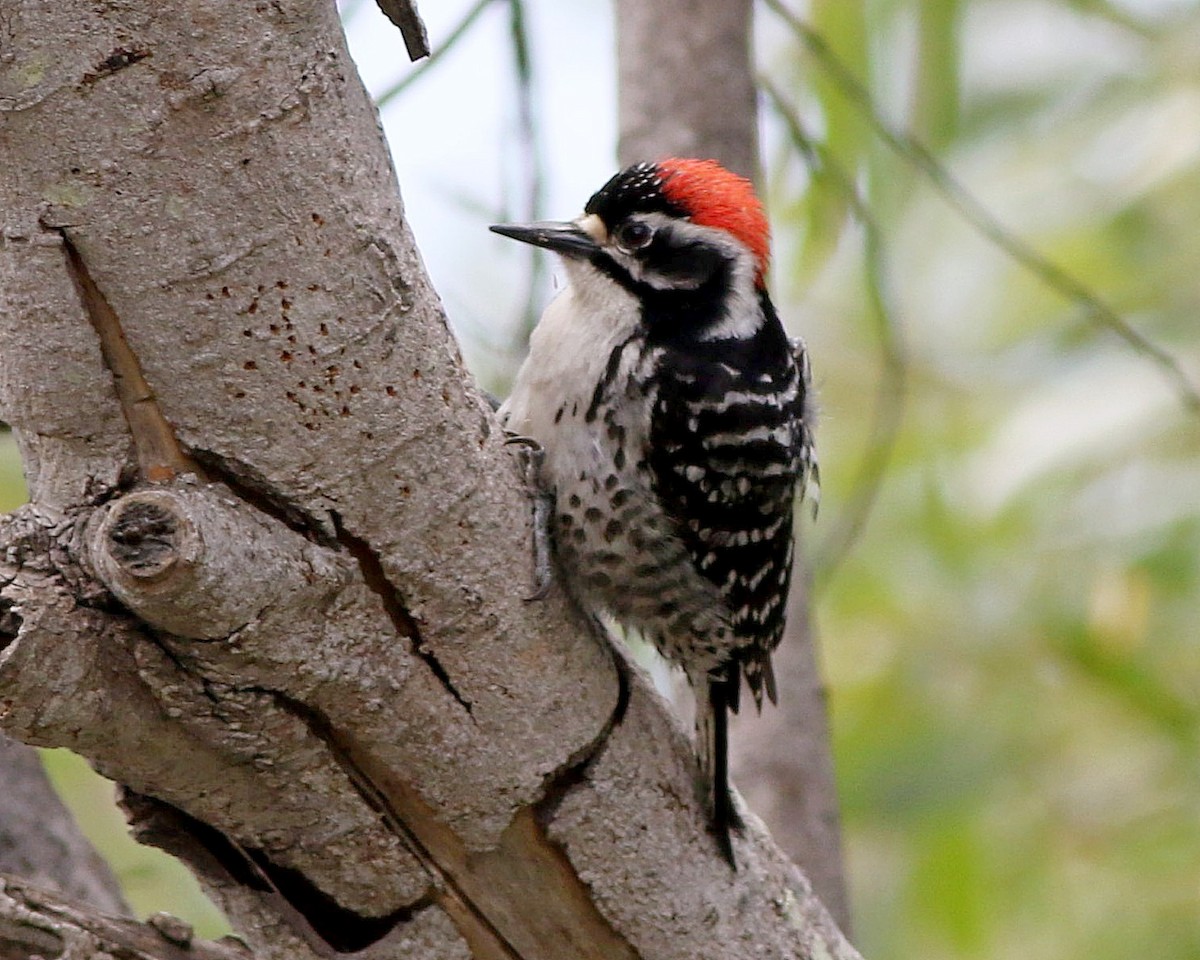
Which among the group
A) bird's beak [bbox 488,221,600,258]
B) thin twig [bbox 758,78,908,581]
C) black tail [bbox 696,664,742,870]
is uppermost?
thin twig [bbox 758,78,908,581]

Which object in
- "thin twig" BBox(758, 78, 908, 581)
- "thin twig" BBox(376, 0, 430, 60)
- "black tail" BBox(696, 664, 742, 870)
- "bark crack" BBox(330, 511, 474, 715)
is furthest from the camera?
"thin twig" BBox(758, 78, 908, 581)

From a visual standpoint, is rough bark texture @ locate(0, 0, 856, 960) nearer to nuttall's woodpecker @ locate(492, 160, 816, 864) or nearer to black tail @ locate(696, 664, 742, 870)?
black tail @ locate(696, 664, 742, 870)

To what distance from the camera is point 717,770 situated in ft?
7.89

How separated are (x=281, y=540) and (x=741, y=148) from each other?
192 cm

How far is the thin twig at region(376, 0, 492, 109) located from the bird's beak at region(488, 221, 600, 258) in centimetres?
31

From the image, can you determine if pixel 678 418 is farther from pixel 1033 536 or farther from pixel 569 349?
pixel 1033 536

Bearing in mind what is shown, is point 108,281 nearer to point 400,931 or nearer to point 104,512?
point 104,512

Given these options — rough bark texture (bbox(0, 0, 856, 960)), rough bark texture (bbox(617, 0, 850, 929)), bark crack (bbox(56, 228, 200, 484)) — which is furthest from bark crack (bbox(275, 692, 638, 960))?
rough bark texture (bbox(617, 0, 850, 929))

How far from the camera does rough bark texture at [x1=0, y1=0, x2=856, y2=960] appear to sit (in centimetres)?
164

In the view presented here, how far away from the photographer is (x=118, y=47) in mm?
1580

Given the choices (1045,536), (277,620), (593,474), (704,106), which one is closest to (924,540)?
(1045,536)

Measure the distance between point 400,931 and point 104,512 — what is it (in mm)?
782

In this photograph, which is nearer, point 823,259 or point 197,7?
point 197,7

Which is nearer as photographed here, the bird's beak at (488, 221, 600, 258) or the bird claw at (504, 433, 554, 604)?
the bird claw at (504, 433, 554, 604)
